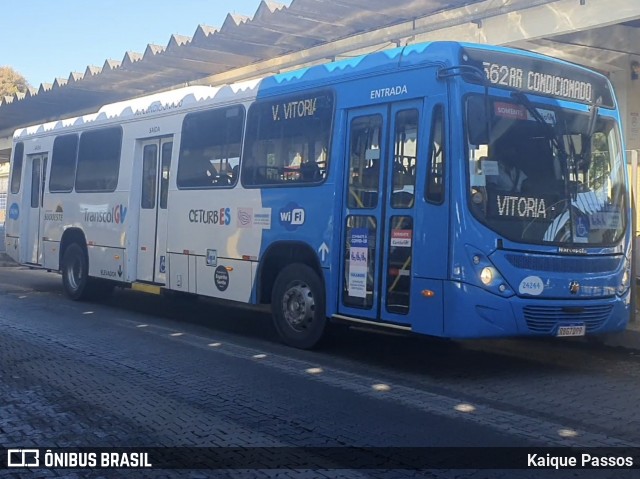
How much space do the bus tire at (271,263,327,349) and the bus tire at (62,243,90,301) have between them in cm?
541

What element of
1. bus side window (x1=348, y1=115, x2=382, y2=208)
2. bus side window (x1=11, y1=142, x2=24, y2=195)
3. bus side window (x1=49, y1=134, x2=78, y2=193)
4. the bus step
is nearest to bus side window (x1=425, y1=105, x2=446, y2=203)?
bus side window (x1=348, y1=115, x2=382, y2=208)

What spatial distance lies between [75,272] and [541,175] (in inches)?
365

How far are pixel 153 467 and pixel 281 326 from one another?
172 inches

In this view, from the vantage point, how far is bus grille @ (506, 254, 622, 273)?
7427 mm

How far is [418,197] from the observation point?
7.69 meters

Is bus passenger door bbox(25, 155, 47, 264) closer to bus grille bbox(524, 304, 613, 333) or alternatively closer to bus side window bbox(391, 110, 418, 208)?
bus side window bbox(391, 110, 418, 208)

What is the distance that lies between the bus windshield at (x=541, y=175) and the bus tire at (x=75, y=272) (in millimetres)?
8408

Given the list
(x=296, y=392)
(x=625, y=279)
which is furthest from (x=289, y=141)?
(x=625, y=279)

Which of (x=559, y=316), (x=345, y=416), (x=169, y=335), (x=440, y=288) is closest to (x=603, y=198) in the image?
(x=559, y=316)

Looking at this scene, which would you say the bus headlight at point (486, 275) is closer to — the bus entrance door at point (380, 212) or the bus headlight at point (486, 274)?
the bus headlight at point (486, 274)

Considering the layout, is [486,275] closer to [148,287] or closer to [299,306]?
[299,306]

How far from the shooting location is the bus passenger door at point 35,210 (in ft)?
49.1

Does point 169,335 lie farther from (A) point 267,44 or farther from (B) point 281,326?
(A) point 267,44

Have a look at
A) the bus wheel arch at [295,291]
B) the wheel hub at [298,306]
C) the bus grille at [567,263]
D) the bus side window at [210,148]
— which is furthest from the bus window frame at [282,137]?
the bus grille at [567,263]
